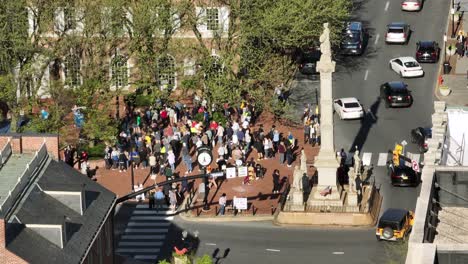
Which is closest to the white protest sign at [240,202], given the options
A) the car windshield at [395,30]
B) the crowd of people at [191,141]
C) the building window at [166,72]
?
the crowd of people at [191,141]

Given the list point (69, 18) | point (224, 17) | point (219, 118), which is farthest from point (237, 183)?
point (69, 18)

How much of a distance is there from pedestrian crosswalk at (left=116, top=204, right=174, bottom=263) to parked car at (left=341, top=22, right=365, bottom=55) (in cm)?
2675

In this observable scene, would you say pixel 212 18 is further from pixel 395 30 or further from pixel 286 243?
pixel 286 243

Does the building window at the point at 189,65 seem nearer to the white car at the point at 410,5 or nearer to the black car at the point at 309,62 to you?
the black car at the point at 309,62

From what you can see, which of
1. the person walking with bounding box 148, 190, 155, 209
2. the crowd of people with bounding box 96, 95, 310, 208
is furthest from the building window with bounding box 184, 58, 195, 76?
the person walking with bounding box 148, 190, 155, 209

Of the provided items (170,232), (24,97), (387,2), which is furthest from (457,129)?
(387,2)

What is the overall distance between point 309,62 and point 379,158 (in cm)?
1567

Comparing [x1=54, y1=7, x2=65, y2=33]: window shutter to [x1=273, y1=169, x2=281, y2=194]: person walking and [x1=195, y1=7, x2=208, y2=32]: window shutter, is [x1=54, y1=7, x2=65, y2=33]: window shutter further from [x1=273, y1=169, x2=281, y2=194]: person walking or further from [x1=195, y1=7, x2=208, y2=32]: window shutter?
[x1=273, y1=169, x2=281, y2=194]: person walking

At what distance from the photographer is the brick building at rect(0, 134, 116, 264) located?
158 feet

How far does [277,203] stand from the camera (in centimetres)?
7075

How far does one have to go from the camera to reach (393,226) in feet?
210

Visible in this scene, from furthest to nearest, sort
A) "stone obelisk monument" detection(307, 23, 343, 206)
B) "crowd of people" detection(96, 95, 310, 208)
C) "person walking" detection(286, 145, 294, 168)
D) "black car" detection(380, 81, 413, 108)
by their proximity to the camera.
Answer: "black car" detection(380, 81, 413, 108) < "person walking" detection(286, 145, 294, 168) < "crowd of people" detection(96, 95, 310, 208) < "stone obelisk monument" detection(307, 23, 343, 206)

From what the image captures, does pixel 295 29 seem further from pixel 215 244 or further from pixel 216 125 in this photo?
pixel 215 244

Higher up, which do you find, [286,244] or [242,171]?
[242,171]
